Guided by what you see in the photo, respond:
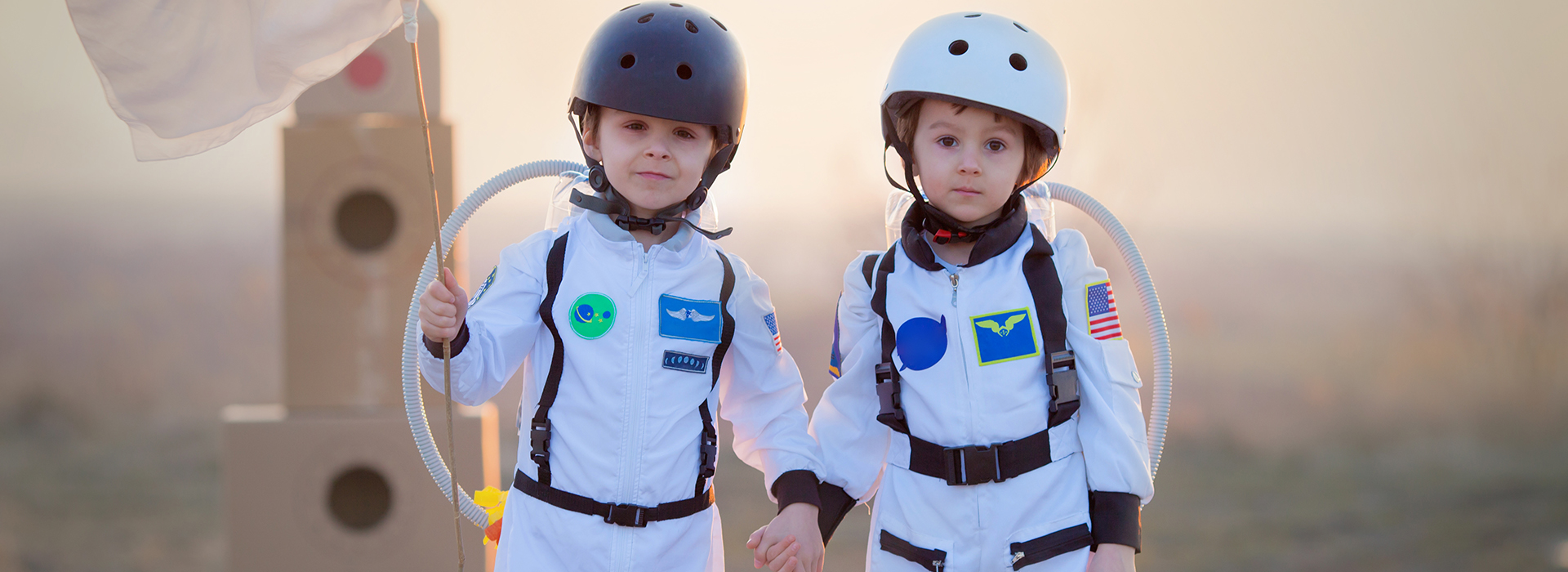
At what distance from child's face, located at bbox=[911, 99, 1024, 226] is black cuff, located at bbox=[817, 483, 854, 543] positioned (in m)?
0.58

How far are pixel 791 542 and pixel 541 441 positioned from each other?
0.49 metres

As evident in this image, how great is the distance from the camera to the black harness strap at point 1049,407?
1.67m

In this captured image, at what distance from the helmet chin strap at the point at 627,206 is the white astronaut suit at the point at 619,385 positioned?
3cm

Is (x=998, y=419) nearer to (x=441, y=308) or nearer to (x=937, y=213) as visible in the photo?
(x=937, y=213)

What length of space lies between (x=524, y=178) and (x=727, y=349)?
1.87ft

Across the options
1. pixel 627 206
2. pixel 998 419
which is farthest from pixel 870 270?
pixel 627 206

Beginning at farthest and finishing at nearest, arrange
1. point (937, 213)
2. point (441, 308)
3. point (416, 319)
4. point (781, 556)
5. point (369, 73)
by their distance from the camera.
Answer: point (369, 73) < point (416, 319) < point (937, 213) < point (781, 556) < point (441, 308)

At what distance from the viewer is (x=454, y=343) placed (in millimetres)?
1643

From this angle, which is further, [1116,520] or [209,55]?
[209,55]

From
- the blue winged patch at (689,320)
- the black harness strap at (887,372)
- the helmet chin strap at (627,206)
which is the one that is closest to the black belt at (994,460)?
the black harness strap at (887,372)

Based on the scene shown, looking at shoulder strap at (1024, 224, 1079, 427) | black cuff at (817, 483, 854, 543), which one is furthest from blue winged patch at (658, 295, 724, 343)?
shoulder strap at (1024, 224, 1079, 427)

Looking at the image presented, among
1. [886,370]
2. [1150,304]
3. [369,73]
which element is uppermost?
[369,73]

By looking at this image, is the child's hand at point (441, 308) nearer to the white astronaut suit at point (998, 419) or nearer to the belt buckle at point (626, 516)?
the belt buckle at point (626, 516)

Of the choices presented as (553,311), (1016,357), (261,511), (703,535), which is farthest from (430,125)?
(1016,357)
